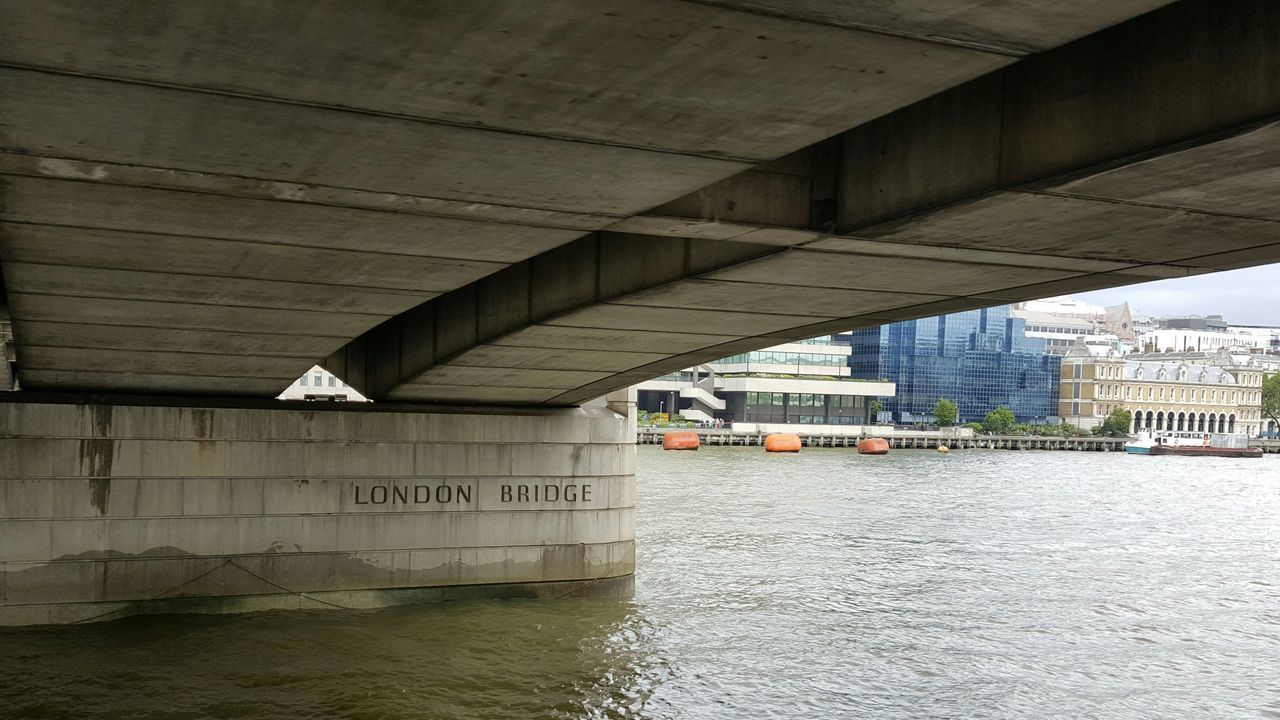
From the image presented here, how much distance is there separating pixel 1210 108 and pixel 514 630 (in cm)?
1311

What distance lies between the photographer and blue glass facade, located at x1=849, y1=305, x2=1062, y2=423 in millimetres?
140625

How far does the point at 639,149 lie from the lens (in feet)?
18.0

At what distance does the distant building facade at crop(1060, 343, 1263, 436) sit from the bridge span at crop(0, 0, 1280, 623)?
148 meters

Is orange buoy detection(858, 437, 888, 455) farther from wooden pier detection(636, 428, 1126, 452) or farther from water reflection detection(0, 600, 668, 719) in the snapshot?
water reflection detection(0, 600, 668, 719)

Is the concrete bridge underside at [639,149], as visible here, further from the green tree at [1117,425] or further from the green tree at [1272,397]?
the green tree at [1272,397]

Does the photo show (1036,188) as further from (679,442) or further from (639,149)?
(679,442)

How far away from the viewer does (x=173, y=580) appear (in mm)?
15906

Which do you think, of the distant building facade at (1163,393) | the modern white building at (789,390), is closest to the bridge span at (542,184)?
the modern white building at (789,390)

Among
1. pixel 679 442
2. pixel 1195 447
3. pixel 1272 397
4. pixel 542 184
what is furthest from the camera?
pixel 1272 397

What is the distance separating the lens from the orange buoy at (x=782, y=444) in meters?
85.6

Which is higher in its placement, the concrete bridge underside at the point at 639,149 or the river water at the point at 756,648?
the concrete bridge underside at the point at 639,149

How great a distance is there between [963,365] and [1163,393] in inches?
1218

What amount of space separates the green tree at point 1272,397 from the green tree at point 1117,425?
27.8m

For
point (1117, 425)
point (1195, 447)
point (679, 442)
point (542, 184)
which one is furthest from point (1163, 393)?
point (542, 184)
